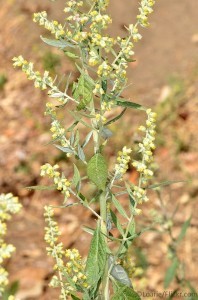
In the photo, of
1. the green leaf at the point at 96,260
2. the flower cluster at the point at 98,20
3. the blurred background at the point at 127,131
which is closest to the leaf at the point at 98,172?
the green leaf at the point at 96,260

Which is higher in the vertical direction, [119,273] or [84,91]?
Result: [84,91]

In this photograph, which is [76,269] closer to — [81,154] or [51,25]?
[81,154]

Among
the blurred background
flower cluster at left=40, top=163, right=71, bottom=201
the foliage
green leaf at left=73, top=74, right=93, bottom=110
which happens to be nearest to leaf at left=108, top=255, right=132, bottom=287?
flower cluster at left=40, top=163, right=71, bottom=201

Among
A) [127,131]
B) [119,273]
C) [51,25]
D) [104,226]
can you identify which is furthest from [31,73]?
[127,131]

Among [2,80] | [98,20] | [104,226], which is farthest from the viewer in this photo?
[2,80]

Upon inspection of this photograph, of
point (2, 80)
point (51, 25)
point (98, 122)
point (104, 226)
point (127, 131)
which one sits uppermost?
point (51, 25)

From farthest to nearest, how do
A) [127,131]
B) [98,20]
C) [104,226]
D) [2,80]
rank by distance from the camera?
[2,80], [127,131], [104,226], [98,20]

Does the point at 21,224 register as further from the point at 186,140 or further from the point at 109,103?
the point at 109,103
